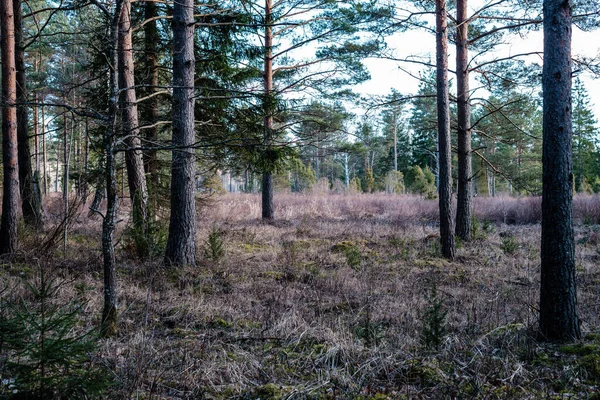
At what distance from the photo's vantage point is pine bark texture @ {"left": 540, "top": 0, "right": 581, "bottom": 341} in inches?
143

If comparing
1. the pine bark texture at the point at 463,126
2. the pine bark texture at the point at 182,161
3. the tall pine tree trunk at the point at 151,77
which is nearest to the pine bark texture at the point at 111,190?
the pine bark texture at the point at 182,161

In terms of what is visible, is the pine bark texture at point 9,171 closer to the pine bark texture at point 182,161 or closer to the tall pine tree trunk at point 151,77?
the tall pine tree trunk at point 151,77

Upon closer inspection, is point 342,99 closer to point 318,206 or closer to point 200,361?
Result: point 318,206

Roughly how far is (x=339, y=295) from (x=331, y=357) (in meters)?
2.23

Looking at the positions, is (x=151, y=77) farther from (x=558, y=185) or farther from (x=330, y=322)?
(x=558, y=185)

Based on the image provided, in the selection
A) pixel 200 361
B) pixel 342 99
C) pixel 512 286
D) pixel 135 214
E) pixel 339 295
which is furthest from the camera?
pixel 342 99

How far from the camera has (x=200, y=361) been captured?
324cm

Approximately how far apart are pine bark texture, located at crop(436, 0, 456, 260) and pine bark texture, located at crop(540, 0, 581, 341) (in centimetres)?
462

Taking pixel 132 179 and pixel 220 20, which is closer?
pixel 132 179

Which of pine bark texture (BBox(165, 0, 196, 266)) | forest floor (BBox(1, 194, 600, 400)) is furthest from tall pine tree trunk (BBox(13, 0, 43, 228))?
pine bark texture (BBox(165, 0, 196, 266))

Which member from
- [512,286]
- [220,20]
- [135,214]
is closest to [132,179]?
[135,214]

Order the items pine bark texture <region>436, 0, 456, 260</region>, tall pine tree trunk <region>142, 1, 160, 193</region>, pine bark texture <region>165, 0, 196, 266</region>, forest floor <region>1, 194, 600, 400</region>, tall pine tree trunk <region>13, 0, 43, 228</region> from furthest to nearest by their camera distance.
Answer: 1. tall pine tree trunk <region>142, 1, 160, 193</region>
2. tall pine tree trunk <region>13, 0, 43, 228</region>
3. pine bark texture <region>436, 0, 456, 260</region>
4. pine bark texture <region>165, 0, 196, 266</region>
5. forest floor <region>1, 194, 600, 400</region>

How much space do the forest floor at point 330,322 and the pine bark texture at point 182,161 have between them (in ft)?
1.25

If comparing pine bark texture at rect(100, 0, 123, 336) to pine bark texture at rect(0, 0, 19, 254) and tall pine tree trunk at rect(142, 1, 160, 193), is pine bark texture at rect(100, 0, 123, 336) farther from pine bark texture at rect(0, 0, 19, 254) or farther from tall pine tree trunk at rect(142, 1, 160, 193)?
tall pine tree trunk at rect(142, 1, 160, 193)
